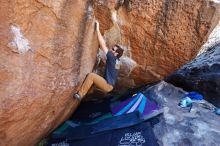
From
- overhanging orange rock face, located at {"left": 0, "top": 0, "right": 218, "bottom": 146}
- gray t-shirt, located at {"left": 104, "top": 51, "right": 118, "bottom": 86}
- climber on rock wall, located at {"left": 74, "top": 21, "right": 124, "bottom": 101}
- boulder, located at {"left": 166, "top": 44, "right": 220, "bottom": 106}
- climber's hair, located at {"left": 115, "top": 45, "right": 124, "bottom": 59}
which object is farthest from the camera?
boulder, located at {"left": 166, "top": 44, "right": 220, "bottom": 106}

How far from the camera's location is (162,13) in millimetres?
6352

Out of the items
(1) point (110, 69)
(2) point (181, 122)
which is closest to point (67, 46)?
(1) point (110, 69)

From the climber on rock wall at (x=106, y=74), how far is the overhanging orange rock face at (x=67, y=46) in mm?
138

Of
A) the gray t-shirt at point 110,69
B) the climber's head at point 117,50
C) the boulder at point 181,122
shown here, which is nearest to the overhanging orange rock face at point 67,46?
the climber's head at point 117,50

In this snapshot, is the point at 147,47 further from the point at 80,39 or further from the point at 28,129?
the point at 28,129

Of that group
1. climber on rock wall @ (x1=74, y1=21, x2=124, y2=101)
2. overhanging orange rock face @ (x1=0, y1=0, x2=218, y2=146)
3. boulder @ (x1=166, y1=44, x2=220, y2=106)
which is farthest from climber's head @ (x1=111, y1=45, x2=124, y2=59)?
boulder @ (x1=166, y1=44, x2=220, y2=106)

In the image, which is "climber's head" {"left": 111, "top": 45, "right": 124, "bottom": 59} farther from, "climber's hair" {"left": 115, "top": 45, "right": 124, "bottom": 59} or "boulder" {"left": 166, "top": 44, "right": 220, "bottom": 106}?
"boulder" {"left": 166, "top": 44, "right": 220, "bottom": 106}

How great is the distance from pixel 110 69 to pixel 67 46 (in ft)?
3.78

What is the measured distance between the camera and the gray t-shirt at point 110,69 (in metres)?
6.37

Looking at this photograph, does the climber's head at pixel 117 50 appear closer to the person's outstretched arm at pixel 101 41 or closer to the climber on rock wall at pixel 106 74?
the climber on rock wall at pixel 106 74

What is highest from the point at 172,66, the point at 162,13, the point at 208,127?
the point at 162,13

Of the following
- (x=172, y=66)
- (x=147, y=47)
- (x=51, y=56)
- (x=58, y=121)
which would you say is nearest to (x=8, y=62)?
(x=51, y=56)

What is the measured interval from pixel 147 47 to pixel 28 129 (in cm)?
255

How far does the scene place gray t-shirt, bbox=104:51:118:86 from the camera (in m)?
6.37
